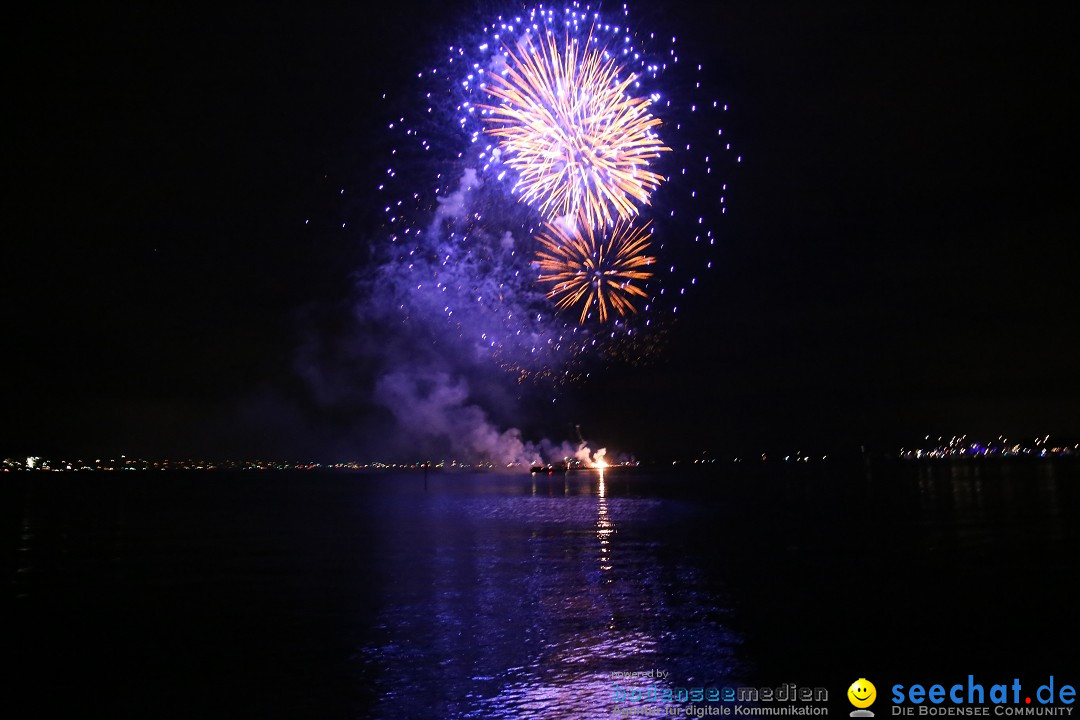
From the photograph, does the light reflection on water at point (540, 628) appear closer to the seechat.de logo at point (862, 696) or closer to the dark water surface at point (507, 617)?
the dark water surface at point (507, 617)

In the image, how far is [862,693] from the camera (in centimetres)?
1225

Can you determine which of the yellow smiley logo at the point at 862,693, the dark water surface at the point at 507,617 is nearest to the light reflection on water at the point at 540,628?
the dark water surface at the point at 507,617

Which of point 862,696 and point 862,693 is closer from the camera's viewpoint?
point 862,696

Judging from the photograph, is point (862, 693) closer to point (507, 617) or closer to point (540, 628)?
point (540, 628)

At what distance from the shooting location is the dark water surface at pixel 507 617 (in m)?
12.8

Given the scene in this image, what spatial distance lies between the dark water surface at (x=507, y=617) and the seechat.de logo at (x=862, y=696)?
194mm

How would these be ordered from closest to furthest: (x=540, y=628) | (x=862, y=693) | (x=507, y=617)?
1. (x=862, y=693)
2. (x=540, y=628)
3. (x=507, y=617)

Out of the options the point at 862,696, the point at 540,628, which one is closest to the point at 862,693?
the point at 862,696

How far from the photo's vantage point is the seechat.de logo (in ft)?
37.8

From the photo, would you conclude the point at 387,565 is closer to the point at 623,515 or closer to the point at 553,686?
the point at 553,686

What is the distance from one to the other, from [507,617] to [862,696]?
8006 millimetres

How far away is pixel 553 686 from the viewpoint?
12.4m

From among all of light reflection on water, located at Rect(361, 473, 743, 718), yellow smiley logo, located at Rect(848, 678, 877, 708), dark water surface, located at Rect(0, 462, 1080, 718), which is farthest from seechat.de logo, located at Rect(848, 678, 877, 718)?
light reflection on water, located at Rect(361, 473, 743, 718)

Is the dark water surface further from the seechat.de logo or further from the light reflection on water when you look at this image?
the seechat.de logo
